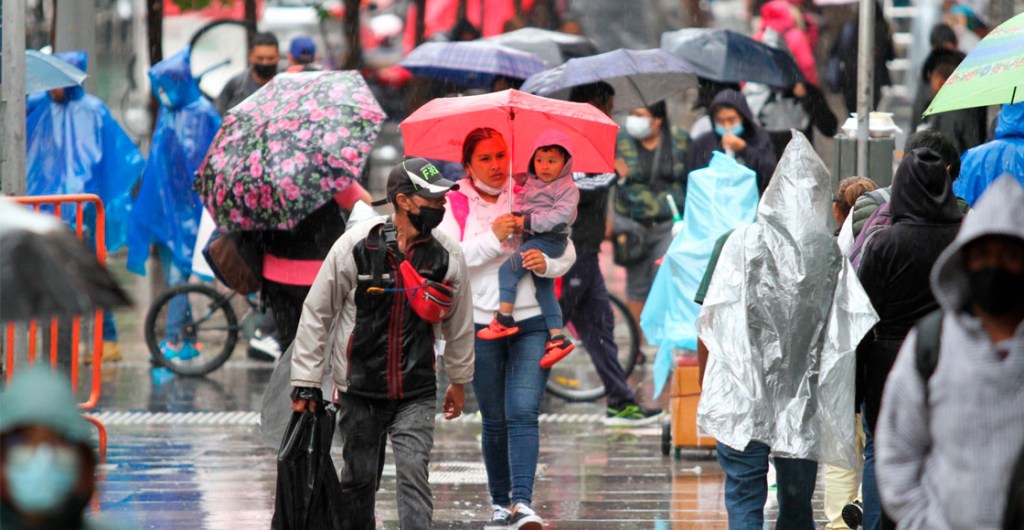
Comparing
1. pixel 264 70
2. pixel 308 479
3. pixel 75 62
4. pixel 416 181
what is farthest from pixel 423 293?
pixel 75 62

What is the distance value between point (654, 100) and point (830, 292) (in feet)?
20.8

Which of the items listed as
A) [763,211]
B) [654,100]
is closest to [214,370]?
[654,100]

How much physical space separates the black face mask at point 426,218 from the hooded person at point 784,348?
1159mm

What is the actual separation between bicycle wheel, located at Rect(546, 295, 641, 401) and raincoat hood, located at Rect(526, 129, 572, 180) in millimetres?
3109

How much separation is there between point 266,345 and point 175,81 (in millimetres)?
2157

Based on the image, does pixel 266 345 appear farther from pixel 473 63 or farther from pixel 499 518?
pixel 499 518

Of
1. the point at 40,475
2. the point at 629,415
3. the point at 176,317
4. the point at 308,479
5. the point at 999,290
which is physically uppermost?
the point at 999,290

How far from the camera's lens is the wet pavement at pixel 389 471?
28.1 feet

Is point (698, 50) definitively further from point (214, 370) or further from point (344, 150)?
point (344, 150)

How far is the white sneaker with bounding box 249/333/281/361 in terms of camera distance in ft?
44.4

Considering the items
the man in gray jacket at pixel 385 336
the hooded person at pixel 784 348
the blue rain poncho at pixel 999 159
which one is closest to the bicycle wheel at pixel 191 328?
the blue rain poncho at pixel 999 159

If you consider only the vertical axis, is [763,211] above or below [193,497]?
above

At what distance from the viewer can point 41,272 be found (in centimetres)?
420

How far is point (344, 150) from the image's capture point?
8969 mm
